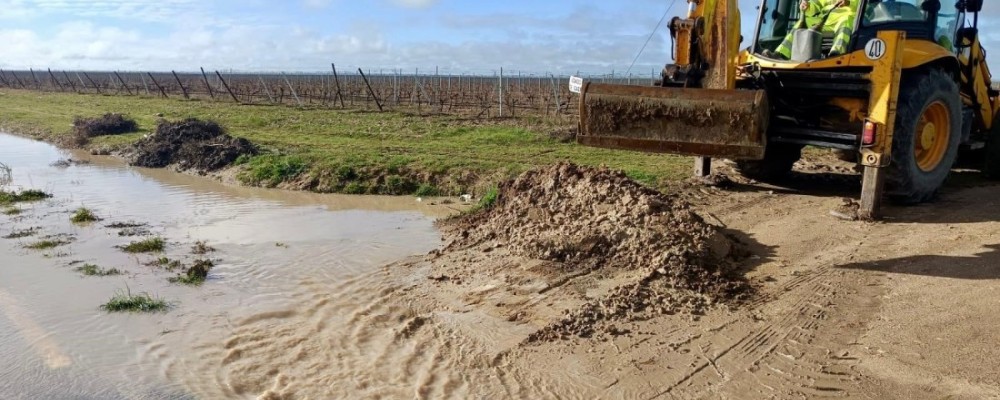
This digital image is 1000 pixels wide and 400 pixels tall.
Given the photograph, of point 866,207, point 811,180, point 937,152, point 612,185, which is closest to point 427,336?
point 612,185

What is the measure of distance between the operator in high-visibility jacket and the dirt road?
2.11m

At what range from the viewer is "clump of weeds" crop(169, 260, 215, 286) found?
6.82 m

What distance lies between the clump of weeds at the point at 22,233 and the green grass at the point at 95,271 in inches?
83.0

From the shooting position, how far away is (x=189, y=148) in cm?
1520

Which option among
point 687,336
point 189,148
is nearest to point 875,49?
point 687,336

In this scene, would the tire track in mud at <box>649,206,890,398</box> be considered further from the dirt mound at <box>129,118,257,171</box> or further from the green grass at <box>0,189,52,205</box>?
the dirt mound at <box>129,118,257,171</box>

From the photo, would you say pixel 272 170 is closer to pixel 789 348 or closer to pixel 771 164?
pixel 771 164

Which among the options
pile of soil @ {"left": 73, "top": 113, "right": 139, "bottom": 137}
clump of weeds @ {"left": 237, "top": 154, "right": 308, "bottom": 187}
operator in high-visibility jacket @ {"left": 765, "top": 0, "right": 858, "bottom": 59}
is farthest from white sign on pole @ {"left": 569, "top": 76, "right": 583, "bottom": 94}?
pile of soil @ {"left": 73, "top": 113, "right": 139, "bottom": 137}

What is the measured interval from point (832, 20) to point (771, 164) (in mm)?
2256

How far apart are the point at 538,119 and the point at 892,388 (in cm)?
1724

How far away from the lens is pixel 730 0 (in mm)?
6645

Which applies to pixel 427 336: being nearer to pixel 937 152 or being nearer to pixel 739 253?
pixel 739 253

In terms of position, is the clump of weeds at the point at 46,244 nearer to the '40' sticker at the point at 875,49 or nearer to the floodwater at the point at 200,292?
the floodwater at the point at 200,292

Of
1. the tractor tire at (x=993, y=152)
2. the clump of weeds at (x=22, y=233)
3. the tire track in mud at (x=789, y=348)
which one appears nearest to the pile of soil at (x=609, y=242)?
the tire track in mud at (x=789, y=348)
